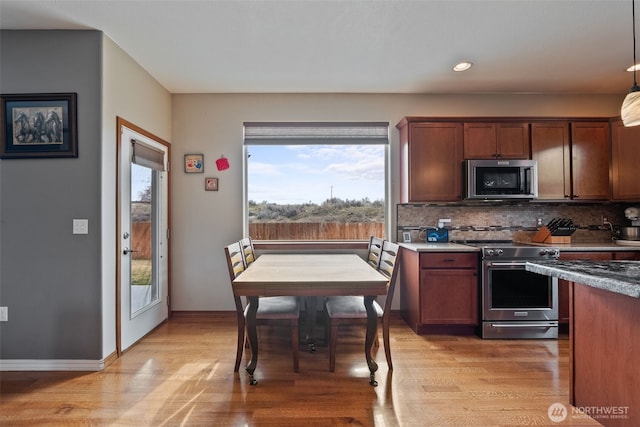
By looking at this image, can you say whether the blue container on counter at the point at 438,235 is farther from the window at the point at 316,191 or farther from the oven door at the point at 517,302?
the oven door at the point at 517,302

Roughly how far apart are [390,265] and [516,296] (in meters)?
1.45

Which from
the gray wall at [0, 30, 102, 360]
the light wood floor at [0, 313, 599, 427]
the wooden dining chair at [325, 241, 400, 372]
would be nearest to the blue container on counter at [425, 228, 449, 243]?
the light wood floor at [0, 313, 599, 427]

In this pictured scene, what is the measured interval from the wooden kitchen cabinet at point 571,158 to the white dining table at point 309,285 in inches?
91.5

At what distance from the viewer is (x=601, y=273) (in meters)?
1.38

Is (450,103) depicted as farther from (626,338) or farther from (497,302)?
(626,338)

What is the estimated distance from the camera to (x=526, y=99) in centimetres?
356

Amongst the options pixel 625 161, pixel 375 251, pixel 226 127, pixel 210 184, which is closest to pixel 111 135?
pixel 210 184

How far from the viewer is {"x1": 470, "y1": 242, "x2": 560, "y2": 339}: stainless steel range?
2889mm

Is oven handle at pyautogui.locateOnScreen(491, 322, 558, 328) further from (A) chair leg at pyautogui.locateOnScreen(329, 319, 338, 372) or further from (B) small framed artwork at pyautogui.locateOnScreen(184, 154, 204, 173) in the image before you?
(B) small framed artwork at pyautogui.locateOnScreen(184, 154, 204, 173)

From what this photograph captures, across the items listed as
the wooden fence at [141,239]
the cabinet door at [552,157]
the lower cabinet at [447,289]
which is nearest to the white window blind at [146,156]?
the wooden fence at [141,239]

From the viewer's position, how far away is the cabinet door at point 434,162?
3.24 meters

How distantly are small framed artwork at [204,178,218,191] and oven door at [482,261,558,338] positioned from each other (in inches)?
116

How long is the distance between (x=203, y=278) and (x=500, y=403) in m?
3.00

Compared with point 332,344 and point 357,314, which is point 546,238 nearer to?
point 357,314
